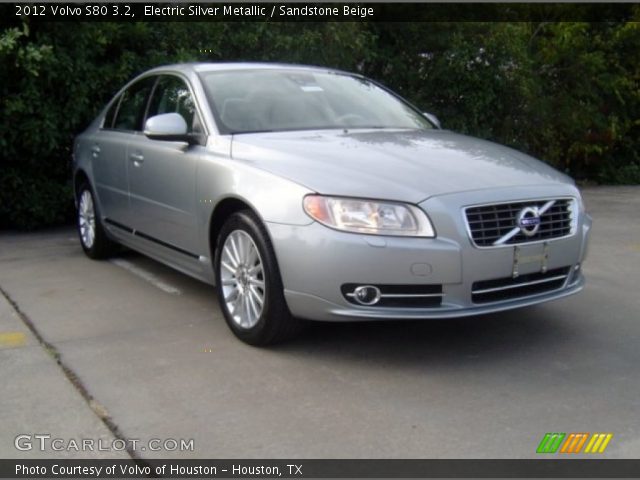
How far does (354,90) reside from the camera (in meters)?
6.00

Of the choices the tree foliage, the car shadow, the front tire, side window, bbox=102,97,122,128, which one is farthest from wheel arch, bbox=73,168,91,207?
the car shadow

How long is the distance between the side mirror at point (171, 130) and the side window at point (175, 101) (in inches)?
4.3

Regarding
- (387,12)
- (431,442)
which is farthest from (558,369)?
(387,12)

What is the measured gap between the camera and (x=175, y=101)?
578 centimetres

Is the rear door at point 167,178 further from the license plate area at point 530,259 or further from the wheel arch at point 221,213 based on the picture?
the license plate area at point 530,259

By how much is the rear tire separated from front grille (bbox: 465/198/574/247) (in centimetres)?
369

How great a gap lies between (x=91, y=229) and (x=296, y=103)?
253 centimetres

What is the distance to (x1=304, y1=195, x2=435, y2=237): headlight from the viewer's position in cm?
409

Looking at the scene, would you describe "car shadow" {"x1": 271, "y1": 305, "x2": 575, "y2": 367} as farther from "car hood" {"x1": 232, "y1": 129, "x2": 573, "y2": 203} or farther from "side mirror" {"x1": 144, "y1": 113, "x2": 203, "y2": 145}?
"side mirror" {"x1": 144, "y1": 113, "x2": 203, "y2": 145}

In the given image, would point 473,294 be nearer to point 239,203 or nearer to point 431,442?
point 431,442

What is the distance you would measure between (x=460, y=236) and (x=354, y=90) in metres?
2.22

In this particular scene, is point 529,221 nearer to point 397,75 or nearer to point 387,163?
point 387,163

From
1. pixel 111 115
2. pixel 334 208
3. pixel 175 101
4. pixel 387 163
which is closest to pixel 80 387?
pixel 334 208

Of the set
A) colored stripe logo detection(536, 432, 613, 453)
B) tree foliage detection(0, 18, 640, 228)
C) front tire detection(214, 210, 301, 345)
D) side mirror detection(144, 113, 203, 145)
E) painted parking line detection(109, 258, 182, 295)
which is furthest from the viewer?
tree foliage detection(0, 18, 640, 228)
